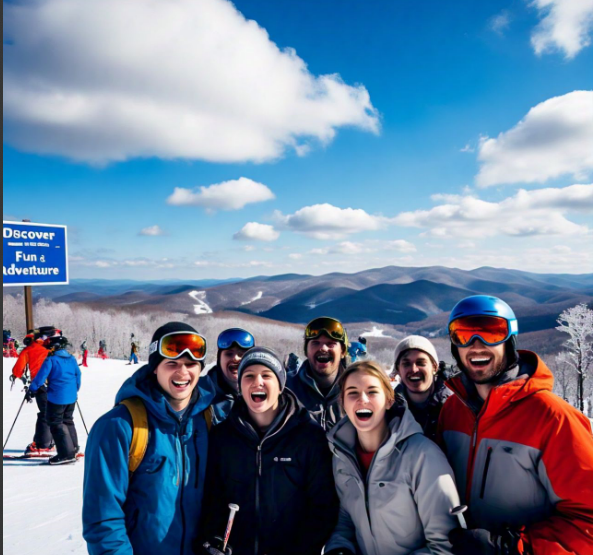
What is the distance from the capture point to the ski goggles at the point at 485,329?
2.63m

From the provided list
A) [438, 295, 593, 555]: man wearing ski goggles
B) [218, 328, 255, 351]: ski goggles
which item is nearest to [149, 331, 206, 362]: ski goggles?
[218, 328, 255, 351]: ski goggles

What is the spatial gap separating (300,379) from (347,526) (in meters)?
1.88

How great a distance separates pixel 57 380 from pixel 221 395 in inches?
201

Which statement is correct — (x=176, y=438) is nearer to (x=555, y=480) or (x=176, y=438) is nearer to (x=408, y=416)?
(x=408, y=416)

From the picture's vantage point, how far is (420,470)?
2.34 m

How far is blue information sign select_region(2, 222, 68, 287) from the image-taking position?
10.5 m

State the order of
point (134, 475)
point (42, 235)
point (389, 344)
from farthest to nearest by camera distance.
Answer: point (389, 344) < point (42, 235) < point (134, 475)

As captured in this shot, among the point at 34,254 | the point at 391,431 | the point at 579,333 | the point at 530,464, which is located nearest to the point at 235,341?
the point at 391,431

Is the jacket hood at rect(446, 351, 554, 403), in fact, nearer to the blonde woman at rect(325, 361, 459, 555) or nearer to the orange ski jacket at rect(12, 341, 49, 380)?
the blonde woman at rect(325, 361, 459, 555)

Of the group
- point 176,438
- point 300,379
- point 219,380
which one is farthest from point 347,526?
point 219,380

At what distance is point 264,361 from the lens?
2871 millimetres

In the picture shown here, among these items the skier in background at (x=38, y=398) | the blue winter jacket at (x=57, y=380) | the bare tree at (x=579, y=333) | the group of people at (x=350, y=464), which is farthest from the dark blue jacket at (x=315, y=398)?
the bare tree at (x=579, y=333)

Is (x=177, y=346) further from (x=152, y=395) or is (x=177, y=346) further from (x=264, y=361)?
(x=264, y=361)

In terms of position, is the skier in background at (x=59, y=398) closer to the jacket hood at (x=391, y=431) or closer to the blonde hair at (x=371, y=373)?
the jacket hood at (x=391, y=431)
